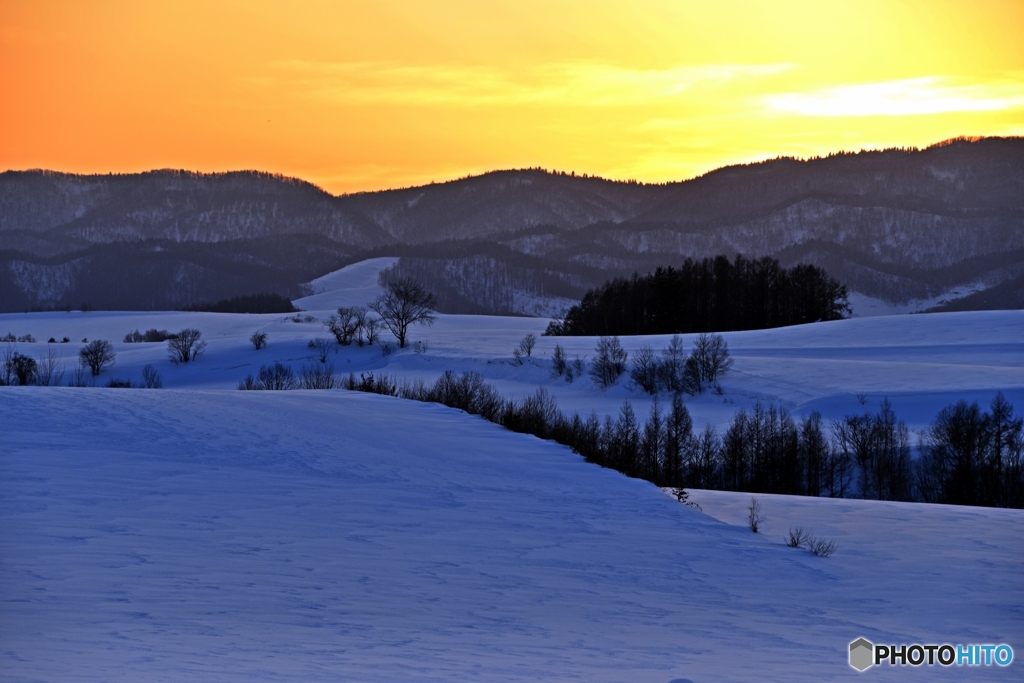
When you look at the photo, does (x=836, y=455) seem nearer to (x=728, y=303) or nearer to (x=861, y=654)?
(x=861, y=654)

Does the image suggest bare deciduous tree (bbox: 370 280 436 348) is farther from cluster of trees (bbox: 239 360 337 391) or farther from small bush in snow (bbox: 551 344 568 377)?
small bush in snow (bbox: 551 344 568 377)

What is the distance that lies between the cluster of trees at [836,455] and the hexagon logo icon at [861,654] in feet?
70.2

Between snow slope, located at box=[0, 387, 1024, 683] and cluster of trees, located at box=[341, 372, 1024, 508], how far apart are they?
45.8 ft

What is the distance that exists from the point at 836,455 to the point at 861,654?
102 feet

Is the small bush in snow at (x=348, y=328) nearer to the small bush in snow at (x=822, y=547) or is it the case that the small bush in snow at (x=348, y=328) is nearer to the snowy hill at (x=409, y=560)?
the snowy hill at (x=409, y=560)

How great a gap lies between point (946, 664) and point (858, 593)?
3144 mm

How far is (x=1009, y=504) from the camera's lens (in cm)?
3438

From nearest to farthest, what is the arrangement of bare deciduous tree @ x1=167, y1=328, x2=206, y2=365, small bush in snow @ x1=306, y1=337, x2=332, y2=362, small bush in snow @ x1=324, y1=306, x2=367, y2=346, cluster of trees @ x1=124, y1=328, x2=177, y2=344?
bare deciduous tree @ x1=167, y1=328, x2=206, y2=365
small bush in snow @ x1=306, y1=337, x2=332, y2=362
small bush in snow @ x1=324, y1=306, x2=367, y2=346
cluster of trees @ x1=124, y1=328, x2=177, y2=344

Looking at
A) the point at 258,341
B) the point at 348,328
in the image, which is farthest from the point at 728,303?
the point at 258,341

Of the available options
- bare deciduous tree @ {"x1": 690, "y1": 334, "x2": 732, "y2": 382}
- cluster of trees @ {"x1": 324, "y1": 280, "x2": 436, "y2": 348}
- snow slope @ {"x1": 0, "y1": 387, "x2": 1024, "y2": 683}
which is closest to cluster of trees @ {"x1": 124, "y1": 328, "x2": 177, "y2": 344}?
cluster of trees @ {"x1": 324, "y1": 280, "x2": 436, "y2": 348}

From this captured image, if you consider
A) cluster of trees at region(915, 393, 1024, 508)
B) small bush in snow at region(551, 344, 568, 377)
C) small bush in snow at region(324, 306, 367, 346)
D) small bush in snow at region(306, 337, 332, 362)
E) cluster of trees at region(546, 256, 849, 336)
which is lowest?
cluster of trees at region(915, 393, 1024, 508)

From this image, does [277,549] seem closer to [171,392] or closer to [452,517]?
[452,517]

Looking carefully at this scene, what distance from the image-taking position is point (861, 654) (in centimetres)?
970

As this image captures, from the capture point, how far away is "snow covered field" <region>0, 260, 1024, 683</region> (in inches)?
334
